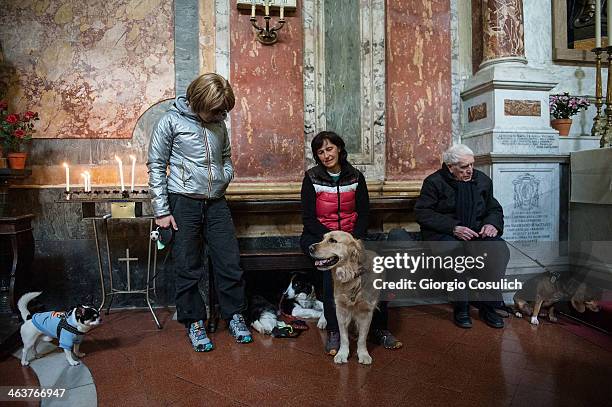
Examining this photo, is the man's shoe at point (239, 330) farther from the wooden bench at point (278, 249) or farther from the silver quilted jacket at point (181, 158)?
the silver quilted jacket at point (181, 158)

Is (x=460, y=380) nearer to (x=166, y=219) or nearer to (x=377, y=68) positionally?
(x=166, y=219)

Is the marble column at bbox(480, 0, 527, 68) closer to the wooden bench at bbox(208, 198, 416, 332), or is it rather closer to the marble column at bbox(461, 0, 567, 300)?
the marble column at bbox(461, 0, 567, 300)

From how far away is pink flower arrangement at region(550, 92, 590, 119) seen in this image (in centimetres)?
401

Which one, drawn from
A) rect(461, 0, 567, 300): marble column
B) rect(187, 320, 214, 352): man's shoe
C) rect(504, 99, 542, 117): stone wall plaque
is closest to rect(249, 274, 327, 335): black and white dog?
rect(187, 320, 214, 352): man's shoe

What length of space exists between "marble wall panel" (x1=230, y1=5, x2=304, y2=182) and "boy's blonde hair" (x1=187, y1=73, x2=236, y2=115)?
1.17 metres

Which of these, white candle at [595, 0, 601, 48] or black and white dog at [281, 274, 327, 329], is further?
white candle at [595, 0, 601, 48]

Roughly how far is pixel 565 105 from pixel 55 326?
4.56 meters

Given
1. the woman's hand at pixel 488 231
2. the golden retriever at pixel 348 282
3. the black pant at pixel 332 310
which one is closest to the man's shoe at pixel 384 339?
the black pant at pixel 332 310

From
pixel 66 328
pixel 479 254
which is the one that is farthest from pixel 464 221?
pixel 66 328

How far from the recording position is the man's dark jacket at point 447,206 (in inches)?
120

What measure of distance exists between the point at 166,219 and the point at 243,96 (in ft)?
5.28

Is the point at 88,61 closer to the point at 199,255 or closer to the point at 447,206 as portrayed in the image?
the point at 199,255

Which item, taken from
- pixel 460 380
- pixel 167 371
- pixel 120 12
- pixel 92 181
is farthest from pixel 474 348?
pixel 120 12

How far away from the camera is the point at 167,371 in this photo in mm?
2307
